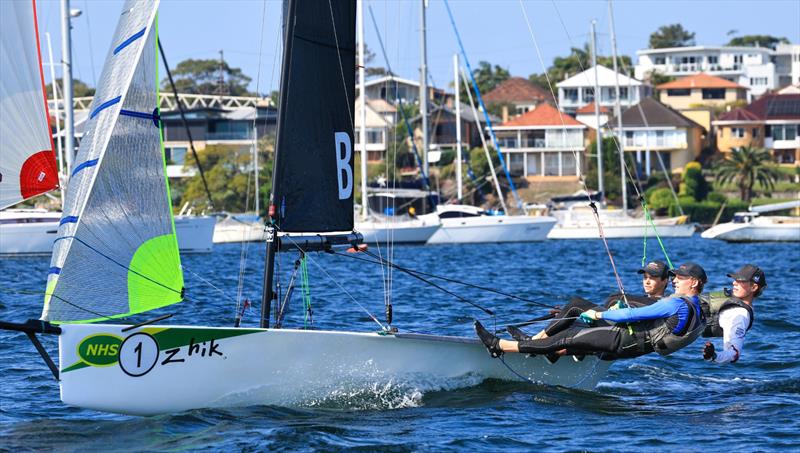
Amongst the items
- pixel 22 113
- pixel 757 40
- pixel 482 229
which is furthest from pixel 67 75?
pixel 757 40

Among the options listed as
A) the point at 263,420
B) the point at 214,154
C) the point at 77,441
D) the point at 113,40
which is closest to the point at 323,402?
the point at 263,420

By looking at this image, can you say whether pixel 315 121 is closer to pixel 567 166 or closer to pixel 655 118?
pixel 567 166

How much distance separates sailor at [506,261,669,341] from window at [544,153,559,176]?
54.6 meters

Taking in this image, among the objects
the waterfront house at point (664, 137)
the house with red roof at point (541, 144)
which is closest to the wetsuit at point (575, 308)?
the house with red roof at point (541, 144)

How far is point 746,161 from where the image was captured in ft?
191

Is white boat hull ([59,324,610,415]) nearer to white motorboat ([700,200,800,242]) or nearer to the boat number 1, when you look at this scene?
the boat number 1

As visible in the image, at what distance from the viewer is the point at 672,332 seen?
10.1 m

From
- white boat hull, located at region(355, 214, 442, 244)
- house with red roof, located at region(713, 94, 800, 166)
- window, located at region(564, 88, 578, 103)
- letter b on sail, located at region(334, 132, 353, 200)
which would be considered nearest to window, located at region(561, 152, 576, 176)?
house with red roof, located at region(713, 94, 800, 166)

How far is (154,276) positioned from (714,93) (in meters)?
75.8

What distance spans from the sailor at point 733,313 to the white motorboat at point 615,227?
35.7 metres

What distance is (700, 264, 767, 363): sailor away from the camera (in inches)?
408

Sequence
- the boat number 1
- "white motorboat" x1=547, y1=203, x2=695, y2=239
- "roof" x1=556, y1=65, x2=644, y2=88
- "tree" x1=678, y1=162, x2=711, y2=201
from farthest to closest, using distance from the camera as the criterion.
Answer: "roof" x1=556, y1=65, x2=644, y2=88 → "tree" x1=678, y1=162, x2=711, y2=201 → "white motorboat" x1=547, y1=203, x2=695, y2=239 → the boat number 1

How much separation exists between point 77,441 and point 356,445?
211 cm

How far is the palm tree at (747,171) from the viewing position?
192 ft
